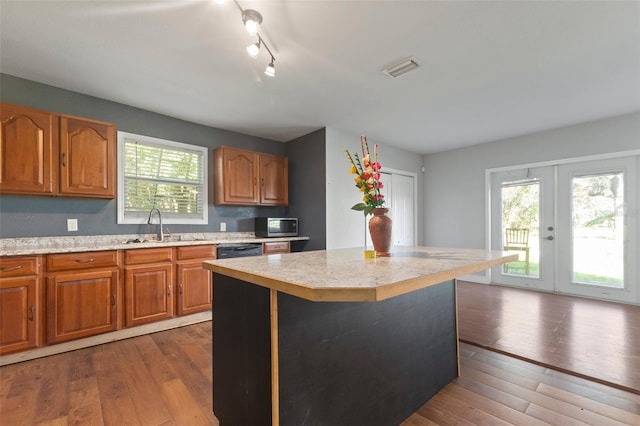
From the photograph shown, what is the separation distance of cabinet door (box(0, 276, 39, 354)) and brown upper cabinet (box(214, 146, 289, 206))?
2.05 meters

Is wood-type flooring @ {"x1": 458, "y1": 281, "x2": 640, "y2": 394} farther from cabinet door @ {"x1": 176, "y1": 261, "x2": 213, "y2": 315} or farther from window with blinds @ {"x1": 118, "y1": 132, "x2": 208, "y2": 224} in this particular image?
window with blinds @ {"x1": 118, "y1": 132, "x2": 208, "y2": 224}

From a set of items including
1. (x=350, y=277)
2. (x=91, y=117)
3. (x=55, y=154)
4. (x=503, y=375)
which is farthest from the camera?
(x=91, y=117)

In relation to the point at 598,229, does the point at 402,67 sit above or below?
above

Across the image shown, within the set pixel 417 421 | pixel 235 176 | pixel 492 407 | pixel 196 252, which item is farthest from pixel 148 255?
pixel 492 407

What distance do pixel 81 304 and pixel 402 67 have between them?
11.8 feet

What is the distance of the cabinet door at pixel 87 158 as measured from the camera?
9.04ft

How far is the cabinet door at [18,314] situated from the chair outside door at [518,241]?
20.0 ft

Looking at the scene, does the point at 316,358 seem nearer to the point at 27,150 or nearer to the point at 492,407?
the point at 492,407

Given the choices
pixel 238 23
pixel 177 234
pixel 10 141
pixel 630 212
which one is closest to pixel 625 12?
pixel 238 23

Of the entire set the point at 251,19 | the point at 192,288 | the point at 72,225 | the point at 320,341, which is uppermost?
the point at 251,19

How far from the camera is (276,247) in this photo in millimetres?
4043

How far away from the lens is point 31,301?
7.77ft

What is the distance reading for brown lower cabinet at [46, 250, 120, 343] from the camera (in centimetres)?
246

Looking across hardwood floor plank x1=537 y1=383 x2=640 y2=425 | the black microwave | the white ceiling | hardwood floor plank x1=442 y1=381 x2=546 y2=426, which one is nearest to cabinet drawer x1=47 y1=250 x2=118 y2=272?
the white ceiling
